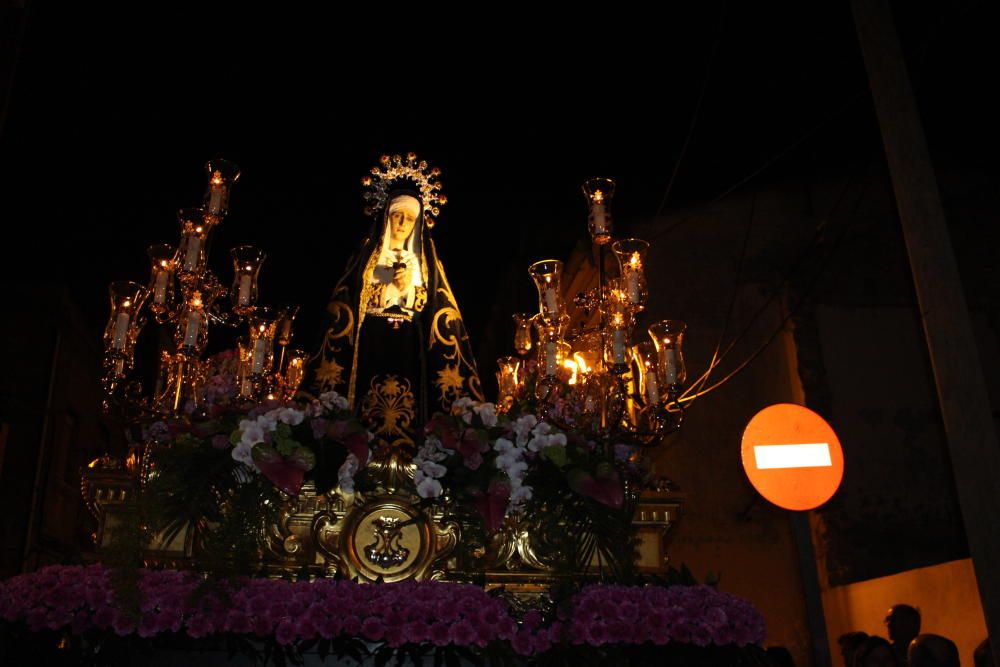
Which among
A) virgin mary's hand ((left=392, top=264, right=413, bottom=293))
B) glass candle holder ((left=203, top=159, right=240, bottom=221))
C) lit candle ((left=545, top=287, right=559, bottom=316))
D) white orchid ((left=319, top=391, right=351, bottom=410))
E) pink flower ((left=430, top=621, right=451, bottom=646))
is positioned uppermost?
glass candle holder ((left=203, top=159, right=240, bottom=221))

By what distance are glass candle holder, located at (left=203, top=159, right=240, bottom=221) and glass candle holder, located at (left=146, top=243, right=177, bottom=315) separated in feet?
1.00

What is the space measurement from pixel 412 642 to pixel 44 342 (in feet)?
35.8

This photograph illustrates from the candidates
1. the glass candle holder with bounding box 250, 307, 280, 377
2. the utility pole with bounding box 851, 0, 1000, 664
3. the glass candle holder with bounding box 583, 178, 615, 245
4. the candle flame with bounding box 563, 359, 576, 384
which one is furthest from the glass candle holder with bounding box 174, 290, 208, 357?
the utility pole with bounding box 851, 0, 1000, 664

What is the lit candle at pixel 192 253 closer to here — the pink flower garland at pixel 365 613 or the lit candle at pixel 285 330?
the lit candle at pixel 285 330

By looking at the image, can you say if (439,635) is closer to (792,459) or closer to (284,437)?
(284,437)

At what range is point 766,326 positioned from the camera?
9500 millimetres

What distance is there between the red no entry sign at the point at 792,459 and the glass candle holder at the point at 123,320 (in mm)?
3954

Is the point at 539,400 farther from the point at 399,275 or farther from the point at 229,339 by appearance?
the point at 229,339

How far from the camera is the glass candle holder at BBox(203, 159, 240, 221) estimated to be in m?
4.12

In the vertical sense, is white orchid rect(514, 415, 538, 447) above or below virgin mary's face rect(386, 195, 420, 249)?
below

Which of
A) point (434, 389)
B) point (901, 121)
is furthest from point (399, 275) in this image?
point (901, 121)

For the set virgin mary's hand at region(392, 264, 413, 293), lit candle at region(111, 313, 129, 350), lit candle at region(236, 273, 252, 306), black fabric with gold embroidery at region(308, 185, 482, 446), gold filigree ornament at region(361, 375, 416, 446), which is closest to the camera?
lit candle at region(111, 313, 129, 350)

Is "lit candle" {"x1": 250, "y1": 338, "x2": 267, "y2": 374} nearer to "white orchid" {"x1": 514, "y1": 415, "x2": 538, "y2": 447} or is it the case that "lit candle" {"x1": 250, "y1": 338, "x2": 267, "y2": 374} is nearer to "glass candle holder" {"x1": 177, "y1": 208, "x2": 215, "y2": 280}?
"glass candle holder" {"x1": 177, "y1": 208, "x2": 215, "y2": 280}

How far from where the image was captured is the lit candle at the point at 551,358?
12.5 feet
